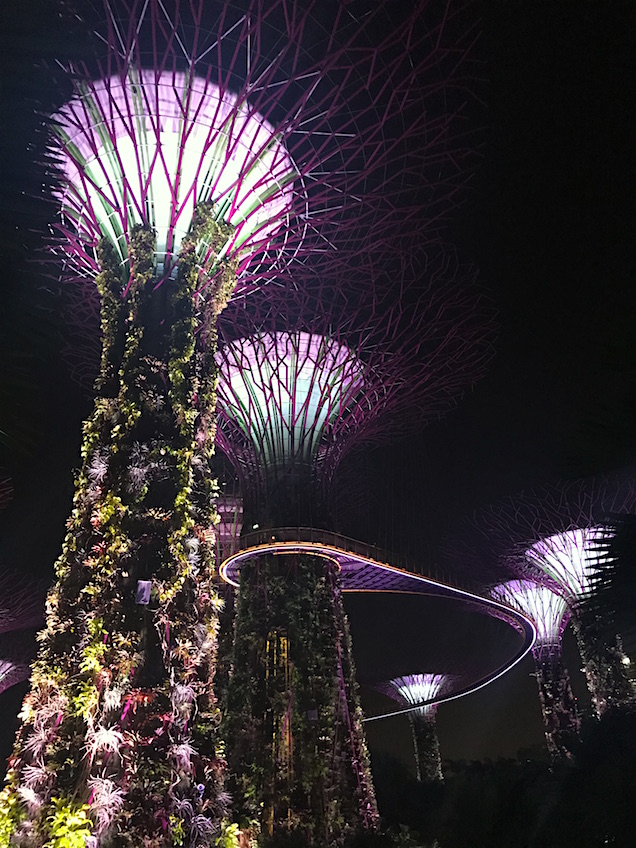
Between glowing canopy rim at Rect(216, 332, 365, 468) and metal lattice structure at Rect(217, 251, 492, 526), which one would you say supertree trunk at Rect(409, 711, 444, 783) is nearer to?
metal lattice structure at Rect(217, 251, 492, 526)

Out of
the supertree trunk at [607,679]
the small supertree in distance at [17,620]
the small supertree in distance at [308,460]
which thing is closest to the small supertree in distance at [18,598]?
the small supertree in distance at [17,620]

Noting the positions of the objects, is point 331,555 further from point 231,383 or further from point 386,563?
point 231,383

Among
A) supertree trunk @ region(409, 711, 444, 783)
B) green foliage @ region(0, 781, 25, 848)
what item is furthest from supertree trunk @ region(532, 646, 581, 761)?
green foliage @ region(0, 781, 25, 848)

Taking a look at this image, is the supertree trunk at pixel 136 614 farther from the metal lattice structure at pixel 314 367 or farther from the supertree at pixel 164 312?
the metal lattice structure at pixel 314 367

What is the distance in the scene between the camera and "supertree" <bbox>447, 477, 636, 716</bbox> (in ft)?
82.4

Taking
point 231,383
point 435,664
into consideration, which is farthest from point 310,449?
point 435,664

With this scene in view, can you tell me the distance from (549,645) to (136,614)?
2705 centimetres

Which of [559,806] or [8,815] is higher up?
[559,806]

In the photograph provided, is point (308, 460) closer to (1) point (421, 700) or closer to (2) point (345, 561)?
(2) point (345, 561)

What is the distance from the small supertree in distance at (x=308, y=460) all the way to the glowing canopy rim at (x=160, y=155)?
413 cm

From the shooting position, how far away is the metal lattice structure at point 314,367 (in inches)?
650

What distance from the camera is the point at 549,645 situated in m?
29.2

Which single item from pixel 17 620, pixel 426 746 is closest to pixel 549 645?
pixel 426 746

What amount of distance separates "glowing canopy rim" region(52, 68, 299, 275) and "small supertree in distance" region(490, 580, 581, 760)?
24.1 m
